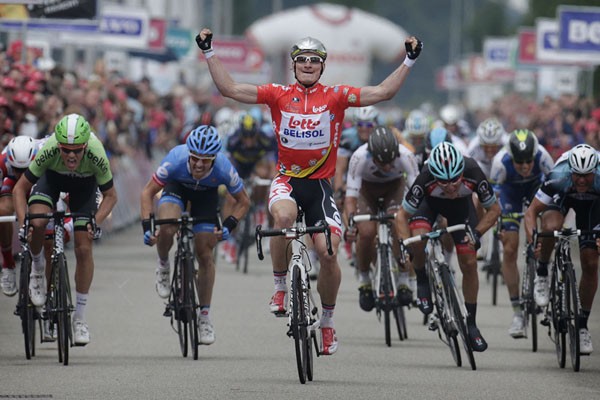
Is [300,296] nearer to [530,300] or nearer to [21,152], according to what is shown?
[21,152]

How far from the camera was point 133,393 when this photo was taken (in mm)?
11211

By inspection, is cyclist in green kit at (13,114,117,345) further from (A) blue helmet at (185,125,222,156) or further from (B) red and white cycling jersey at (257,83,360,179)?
(B) red and white cycling jersey at (257,83,360,179)

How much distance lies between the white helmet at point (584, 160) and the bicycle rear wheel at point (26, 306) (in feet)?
13.3

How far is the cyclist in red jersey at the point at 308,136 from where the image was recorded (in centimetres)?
1209

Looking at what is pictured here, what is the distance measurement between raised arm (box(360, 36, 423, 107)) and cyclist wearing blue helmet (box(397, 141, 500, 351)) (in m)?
1.08

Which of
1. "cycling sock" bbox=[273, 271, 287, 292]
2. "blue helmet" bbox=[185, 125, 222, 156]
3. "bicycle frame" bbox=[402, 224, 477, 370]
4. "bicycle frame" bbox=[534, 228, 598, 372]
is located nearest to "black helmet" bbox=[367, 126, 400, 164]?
"bicycle frame" bbox=[402, 224, 477, 370]

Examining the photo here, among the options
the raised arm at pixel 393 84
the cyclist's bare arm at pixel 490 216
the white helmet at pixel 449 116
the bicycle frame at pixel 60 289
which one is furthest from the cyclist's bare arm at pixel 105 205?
the white helmet at pixel 449 116

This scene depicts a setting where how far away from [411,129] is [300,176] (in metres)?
7.03

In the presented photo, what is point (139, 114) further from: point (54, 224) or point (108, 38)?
point (54, 224)

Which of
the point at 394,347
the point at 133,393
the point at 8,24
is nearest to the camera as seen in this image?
the point at 133,393

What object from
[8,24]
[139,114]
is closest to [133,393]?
[8,24]

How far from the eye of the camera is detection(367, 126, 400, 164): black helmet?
48.8 ft

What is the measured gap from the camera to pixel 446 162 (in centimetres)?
1295

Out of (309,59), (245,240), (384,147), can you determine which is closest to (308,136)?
(309,59)
